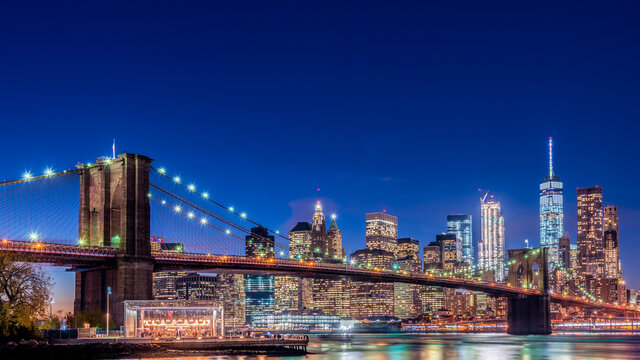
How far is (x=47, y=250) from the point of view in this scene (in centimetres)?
6731

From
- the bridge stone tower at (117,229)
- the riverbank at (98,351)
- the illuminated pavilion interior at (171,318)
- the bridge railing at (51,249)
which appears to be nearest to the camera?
the riverbank at (98,351)

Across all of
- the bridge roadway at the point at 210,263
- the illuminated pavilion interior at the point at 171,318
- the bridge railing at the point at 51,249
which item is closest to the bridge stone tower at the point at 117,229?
the bridge roadway at the point at 210,263

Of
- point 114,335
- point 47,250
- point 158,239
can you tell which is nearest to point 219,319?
point 114,335

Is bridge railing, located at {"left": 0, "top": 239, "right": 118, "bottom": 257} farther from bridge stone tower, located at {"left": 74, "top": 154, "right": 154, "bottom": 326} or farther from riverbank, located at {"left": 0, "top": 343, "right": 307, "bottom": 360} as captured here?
riverbank, located at {"left": 0, "top": 343, "right": 307, "bottom": 360}

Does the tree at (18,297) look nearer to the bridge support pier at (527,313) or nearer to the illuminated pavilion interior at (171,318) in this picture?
the illuminated pavilion interior at (171,318)

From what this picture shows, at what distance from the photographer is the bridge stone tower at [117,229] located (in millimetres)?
73750

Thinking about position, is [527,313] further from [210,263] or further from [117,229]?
[117,229]

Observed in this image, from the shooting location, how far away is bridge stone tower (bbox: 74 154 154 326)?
2904 inches

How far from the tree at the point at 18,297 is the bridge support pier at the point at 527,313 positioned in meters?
111

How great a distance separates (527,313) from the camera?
6019 inches

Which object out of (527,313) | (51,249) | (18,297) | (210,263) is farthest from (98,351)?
(527,313)

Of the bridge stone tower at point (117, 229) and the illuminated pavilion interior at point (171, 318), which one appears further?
the bridge stone tower at point (117, 229)

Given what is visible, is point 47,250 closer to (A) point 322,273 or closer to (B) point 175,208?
(B) point 175,208

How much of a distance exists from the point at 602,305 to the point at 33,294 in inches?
6373
